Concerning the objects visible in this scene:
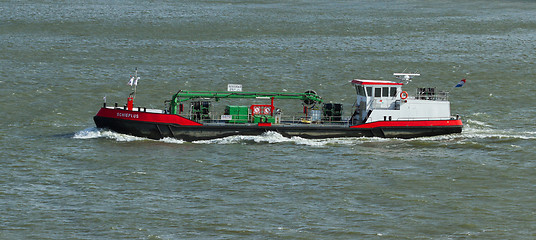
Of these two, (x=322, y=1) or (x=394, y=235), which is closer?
(x=394, y=235)

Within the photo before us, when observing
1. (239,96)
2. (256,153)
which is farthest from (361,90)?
(256,153)

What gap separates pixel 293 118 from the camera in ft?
172

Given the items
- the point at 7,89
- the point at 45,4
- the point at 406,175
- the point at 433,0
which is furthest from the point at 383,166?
the point at 433,0

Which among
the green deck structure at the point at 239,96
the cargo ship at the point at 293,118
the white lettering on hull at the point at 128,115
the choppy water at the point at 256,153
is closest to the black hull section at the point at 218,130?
the cargo ship at the point at 293,118

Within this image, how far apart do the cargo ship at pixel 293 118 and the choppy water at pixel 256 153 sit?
2.47ft

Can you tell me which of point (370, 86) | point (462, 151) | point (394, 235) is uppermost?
point (370, 86)

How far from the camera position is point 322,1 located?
152 m

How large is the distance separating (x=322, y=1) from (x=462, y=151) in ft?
343

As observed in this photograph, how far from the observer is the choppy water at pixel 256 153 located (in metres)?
36.8

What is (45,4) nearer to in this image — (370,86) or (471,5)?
(471,5)

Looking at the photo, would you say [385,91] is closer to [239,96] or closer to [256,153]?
[239,96]

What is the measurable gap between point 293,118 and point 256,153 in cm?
467

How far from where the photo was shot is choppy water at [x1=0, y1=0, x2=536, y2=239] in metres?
36.8

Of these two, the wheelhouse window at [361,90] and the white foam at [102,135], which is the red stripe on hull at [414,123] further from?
the white foam at [102,135]
